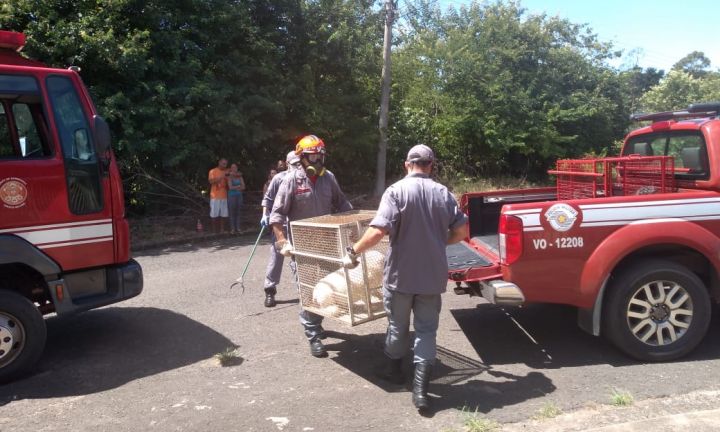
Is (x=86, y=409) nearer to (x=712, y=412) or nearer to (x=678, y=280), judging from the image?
(x=712, y=412)

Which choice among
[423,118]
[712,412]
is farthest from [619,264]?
[423,118]

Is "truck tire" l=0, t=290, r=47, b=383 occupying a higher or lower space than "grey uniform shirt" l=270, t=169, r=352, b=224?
lower

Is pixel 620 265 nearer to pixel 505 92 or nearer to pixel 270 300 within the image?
pixel 270 300

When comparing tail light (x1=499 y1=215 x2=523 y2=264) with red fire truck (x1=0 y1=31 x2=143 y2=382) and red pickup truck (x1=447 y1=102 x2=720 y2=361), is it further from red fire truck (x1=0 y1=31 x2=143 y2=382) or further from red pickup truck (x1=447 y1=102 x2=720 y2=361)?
red fire truck (x1=0 y1=31 x2=143 y2=382)

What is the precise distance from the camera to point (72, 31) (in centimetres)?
1074

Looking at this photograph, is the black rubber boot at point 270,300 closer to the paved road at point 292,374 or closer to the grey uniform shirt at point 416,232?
the paved road at point 292,374

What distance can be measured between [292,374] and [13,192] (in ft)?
8.73

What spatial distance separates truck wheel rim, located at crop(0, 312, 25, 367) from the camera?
452 cm

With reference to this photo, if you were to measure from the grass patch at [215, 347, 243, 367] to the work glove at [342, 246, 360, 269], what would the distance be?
1517mm

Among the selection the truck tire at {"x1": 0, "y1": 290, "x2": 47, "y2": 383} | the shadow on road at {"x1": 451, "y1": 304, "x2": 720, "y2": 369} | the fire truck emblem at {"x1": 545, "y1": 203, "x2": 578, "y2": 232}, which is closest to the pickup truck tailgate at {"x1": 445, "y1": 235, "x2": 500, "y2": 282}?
the fire truck emblem at {"x1": 545, "y1": 203, "x2": 578, "y2": 232}

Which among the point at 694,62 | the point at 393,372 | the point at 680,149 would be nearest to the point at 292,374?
the point at 393,372

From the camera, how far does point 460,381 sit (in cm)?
444

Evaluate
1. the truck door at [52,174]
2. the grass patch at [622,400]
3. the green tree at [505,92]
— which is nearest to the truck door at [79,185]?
the truck door at [52,174]

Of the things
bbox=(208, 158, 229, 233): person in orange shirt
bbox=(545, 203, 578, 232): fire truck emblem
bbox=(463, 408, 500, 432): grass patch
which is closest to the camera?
bbox=(463, 408, 500, 432): grass patch
